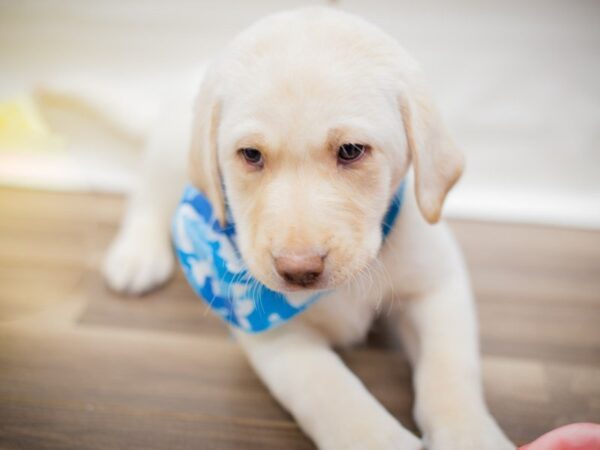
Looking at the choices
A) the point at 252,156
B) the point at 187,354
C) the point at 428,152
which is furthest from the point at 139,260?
the point at 428,152

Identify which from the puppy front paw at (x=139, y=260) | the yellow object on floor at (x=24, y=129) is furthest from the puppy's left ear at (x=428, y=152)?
the yellow object on floor at (x=24, y=129)

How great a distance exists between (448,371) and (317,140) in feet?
2.14

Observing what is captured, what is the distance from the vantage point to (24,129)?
2.73m

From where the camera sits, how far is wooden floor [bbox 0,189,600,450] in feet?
5.21

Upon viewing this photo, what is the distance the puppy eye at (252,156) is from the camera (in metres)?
1.38

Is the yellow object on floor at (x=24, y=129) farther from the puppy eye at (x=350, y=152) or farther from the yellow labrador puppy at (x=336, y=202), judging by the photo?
the puppy eye at (x=350, y=152)

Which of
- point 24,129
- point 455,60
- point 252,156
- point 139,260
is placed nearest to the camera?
point 252,156

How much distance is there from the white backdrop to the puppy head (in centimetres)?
121

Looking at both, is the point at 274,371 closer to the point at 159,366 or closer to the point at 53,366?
the point at 159,366

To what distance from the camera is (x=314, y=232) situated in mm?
1287

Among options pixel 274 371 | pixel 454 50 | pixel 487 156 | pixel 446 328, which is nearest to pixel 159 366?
pixel 274 371

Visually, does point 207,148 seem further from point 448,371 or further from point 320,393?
point 448,371

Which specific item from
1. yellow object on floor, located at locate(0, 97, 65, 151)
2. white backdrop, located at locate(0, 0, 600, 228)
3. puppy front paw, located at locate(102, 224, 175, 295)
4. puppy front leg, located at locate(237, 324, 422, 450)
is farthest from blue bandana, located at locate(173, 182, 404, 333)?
yellow object on floor, located at locate(0, 97, 65, 151)

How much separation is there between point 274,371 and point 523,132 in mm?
1802
